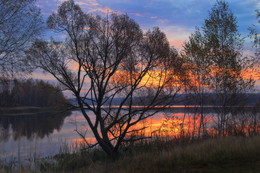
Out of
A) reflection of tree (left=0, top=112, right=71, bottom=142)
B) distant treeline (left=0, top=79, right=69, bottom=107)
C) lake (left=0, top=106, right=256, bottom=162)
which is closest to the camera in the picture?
distant treeline (left=0, top=79, right=69, bottom=107)

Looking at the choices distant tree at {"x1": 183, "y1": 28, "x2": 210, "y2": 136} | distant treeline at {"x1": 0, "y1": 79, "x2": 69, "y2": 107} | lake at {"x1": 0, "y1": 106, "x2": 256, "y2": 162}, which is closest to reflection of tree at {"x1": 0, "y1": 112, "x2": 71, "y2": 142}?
lake at {"x1": 0, "y1": 106, "x2": 256, "y2": 162}

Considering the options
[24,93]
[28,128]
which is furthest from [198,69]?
[28,128]

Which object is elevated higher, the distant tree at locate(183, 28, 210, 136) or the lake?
the distant tree at locate(183, 28, 210, 136)

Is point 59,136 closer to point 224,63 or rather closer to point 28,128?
point 28,128

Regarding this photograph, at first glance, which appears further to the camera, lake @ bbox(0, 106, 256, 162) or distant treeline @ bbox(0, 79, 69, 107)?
lake @ bbox(0, 106, 256, 162)

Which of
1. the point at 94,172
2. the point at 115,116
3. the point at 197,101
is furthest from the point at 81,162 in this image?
the point at 197,101

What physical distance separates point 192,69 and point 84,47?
11.0 m

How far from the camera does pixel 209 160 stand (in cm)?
845

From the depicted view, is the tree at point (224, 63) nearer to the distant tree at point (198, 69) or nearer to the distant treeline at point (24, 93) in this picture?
the distant tree at point (198, 69)

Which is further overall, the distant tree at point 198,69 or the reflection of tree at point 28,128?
the reflection of tree at point 28,128

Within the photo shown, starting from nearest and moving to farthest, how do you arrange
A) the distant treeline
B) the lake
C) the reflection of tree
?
the distant treeline < the lake < the reflection of tree

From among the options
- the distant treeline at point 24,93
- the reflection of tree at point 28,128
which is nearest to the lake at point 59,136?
the reflection of tree at point 28,128

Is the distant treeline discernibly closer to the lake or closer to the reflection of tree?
the lake

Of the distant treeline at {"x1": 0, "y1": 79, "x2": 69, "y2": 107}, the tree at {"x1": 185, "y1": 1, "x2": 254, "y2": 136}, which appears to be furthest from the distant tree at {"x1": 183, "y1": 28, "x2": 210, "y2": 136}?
the distant treeline at {"x1": 0, "y1": 79, "x2": 69, "y2": 107}
